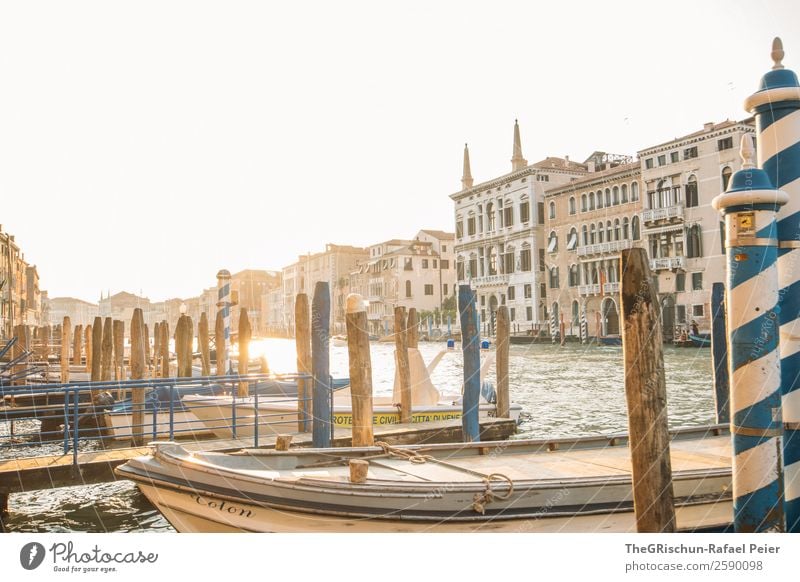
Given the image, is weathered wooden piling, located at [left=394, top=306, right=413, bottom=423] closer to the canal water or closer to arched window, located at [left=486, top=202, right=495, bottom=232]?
the canal water

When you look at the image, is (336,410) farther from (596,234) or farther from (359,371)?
(596,234)

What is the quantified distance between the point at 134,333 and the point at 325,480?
3796mm

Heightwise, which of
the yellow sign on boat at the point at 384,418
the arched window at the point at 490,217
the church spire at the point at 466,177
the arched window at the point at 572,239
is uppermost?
the church spire at the point at 466,177

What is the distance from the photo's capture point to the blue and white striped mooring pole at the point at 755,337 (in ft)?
5.87

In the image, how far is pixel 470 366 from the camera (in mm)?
4531

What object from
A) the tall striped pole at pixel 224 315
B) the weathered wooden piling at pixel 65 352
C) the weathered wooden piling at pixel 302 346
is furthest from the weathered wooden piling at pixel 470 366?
the weathered wooden piling at pixel 65 352

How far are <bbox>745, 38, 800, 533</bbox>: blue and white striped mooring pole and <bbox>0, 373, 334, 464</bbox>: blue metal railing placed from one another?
8.51ft

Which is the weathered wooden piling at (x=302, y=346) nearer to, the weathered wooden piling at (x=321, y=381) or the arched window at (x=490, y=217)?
the weathered wooden piling at (x=321, y=381)

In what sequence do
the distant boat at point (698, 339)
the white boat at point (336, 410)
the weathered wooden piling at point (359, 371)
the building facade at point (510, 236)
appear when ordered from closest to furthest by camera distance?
the weathered wooden piling at point (359, 371) → the white boat at point (336, 410) → the distant boat at point (698, 339) → the building facade at point (510, 236)

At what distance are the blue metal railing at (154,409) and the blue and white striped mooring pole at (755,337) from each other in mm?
2517

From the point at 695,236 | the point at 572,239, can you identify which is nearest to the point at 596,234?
the point at 572,239

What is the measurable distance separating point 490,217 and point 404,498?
896 inches

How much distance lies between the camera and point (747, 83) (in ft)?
8.07

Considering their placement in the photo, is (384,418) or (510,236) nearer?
(384,418)
